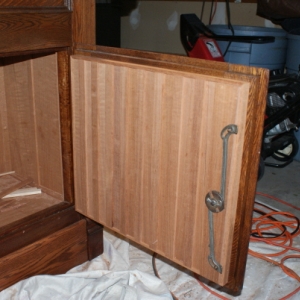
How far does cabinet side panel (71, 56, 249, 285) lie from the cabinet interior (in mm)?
137

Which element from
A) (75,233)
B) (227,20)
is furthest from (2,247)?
(227,20)

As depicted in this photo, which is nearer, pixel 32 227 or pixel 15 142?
pixel 32 227

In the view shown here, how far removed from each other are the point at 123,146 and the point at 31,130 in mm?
466

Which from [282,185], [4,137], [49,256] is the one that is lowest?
[282,185]

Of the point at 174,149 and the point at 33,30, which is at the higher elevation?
the point at 33,30

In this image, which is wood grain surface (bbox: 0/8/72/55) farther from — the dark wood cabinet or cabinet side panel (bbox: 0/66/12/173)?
cabinet side panel (bbox: 0/66/12/173)

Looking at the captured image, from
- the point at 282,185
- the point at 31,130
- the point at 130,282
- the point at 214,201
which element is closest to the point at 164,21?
the point at 282,185

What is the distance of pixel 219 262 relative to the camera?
97cm

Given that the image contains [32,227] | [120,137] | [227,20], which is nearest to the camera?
[120,137]

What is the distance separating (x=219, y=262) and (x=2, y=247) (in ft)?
1.98

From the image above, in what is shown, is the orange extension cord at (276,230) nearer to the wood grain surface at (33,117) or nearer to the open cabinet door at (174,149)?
the open cabinet door at (174,149)

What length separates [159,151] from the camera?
1.00 meters

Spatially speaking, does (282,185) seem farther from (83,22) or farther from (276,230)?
(83,22)

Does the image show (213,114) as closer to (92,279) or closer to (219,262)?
(219,262)
